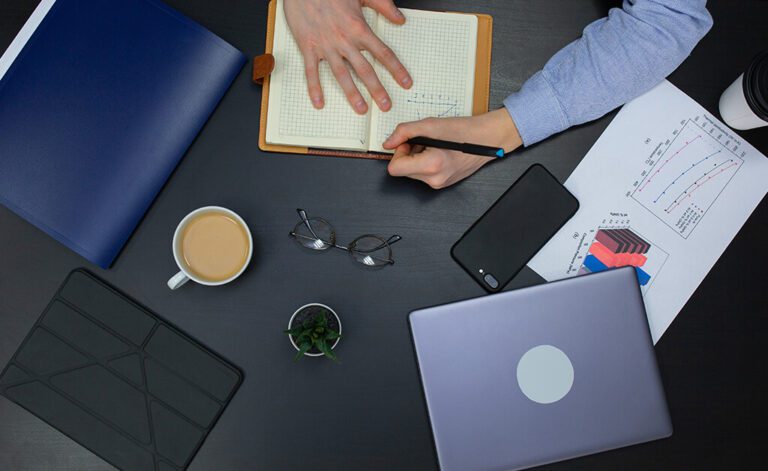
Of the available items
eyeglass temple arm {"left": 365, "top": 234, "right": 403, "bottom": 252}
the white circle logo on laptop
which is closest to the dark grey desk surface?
eyeglass temple arm {"left": 365, "top": 234, "right": 403, "bottom": 252}

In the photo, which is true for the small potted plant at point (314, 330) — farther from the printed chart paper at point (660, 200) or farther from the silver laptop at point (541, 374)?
the printed chart paper at point (660, 200)

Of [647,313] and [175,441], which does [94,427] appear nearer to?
[175,441]

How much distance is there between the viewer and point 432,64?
93cm

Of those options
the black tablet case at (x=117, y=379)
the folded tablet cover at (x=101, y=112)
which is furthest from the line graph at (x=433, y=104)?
the black tablet case at (x=117, y=379)

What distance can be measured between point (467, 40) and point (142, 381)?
738 millimetres

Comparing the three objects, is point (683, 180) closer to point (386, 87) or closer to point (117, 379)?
point (386, 87)

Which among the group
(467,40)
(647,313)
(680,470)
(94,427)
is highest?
(467,40)

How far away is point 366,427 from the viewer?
91cm

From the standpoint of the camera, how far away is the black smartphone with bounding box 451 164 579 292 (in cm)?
92

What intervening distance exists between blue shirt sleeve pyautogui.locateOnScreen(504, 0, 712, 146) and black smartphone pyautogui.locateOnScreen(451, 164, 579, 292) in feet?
0.33

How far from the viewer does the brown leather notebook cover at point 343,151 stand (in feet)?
2.92

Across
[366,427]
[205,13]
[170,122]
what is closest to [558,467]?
[366,427]

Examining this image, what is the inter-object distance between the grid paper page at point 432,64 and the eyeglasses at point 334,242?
0.67 ft

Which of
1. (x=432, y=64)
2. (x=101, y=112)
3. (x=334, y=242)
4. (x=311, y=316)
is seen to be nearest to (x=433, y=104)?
(x=432, y=64)
